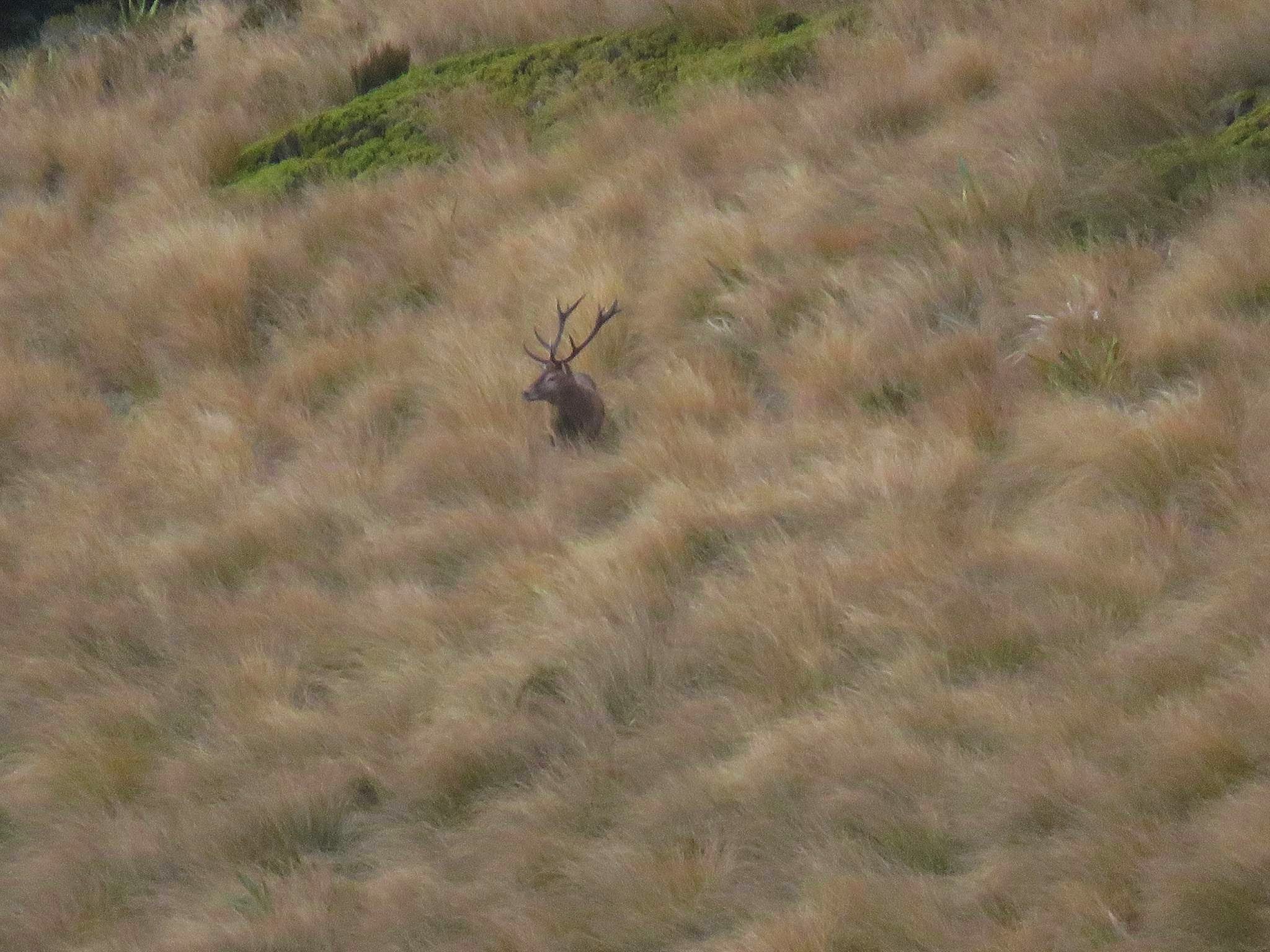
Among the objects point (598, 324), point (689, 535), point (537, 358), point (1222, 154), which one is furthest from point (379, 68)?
point (689, 535)

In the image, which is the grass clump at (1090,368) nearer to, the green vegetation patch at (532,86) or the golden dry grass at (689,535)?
the golden dry grass at (689,535)

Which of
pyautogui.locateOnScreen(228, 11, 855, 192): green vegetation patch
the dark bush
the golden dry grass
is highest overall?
the dark bush

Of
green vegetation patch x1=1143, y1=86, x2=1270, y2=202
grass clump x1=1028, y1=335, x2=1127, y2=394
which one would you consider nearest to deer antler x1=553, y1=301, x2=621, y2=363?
grass clump x1=1028, y1=335, x2=1127, y2=394

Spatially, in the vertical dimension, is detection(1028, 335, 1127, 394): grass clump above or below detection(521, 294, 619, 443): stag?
below

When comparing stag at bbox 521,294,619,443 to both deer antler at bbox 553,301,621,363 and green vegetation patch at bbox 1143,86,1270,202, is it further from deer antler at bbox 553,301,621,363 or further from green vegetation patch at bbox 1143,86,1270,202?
green vegetation patch at bbox 1143,86,1270,202

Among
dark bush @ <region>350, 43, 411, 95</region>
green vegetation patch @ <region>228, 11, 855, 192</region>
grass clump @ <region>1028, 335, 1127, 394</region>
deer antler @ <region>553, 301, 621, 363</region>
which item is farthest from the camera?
dark bush @ <region>350, 43, 411, 95</region>

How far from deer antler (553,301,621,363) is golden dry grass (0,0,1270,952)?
0.08m

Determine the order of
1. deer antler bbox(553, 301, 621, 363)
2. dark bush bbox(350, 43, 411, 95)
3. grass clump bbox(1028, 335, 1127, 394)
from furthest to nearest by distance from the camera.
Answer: dark bush bbox(350, 43, 411, 95) < deer antler bbox(553, 301, 621, 363) < grass clump bbox(1028, 335, 1127, 394)

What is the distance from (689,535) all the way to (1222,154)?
270 centimetres

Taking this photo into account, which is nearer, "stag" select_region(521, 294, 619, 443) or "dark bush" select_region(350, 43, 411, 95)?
"stag" select_region(521, 294, 619, 443)

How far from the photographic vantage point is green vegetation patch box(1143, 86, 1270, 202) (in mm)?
5961

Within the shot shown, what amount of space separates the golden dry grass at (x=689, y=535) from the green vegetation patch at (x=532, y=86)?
24cm

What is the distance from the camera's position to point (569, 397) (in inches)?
235

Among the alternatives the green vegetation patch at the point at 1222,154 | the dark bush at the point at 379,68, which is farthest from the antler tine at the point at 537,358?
the dark bush at the point at 379,68
